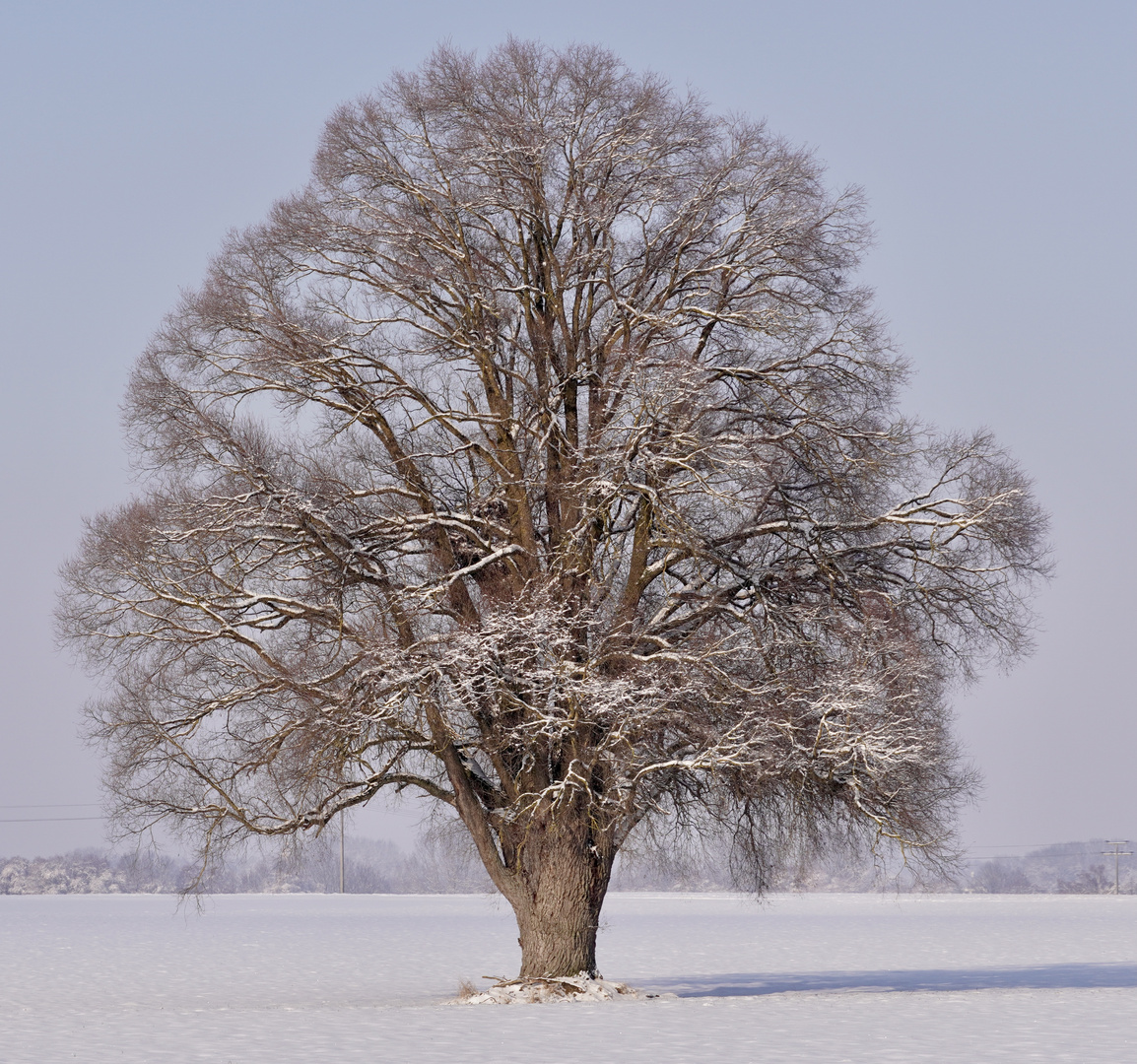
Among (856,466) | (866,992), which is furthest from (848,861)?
(856,466)

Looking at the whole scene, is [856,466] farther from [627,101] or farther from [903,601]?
[627,101]

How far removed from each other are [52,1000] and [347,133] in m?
13.7

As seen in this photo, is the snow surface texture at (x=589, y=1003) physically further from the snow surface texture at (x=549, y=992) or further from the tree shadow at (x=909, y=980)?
the snow surface texture at (x=549, y=992)

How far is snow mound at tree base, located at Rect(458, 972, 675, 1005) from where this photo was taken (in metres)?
18.1

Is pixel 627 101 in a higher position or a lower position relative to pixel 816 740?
higher

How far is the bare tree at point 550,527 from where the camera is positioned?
17.8 m

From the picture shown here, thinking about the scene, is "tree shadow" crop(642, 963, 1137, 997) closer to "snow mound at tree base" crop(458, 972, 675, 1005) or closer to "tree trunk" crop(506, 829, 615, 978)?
"snow mound at tree base" crop(458, 972, 675, 1005)

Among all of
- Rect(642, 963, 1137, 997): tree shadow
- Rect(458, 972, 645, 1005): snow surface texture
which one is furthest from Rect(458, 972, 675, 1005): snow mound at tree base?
Rect(642, 963, 1137, 997): tree shadow

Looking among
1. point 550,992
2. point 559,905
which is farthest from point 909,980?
point 550,992

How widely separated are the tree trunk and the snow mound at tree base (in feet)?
0.52

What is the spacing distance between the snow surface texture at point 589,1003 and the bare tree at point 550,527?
2.66 m

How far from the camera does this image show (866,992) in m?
21.2

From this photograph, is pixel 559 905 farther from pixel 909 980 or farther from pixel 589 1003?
pixel 909 980

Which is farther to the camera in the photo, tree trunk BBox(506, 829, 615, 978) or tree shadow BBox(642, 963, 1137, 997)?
tree shadow BBox(642, 963, 1137, 997)
